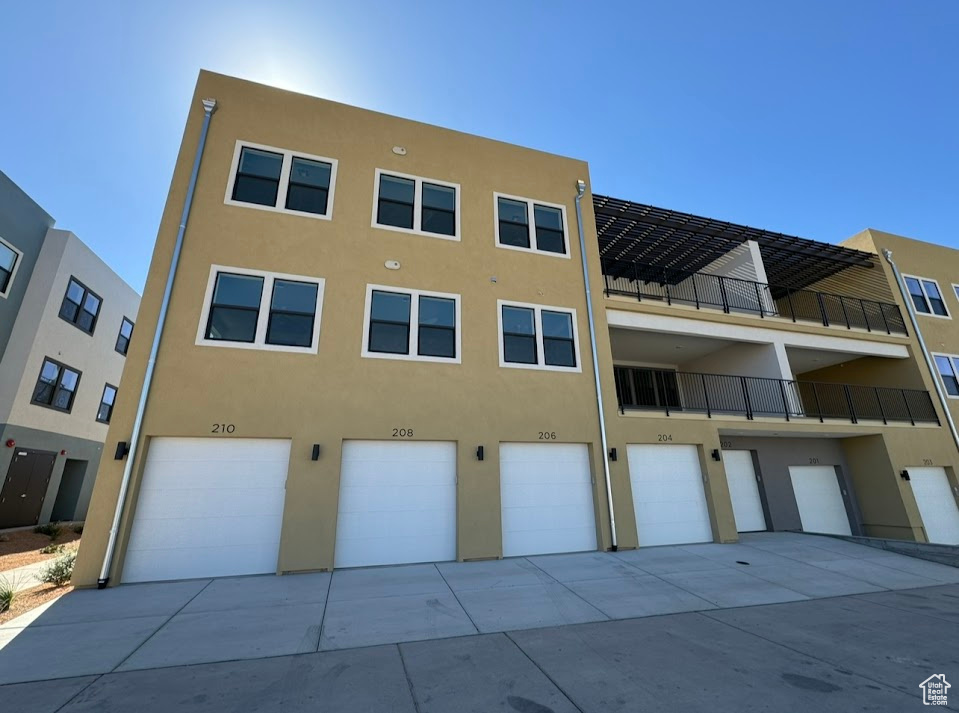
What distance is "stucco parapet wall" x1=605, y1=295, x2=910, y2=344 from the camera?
10.8m

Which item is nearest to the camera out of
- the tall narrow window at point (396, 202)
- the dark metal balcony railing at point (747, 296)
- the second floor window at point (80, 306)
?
the tall narrow window at point (396, 202)

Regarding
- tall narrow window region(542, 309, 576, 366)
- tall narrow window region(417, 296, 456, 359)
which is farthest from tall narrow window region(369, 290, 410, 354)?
tall narrow window region(542, 309, 576, 366)

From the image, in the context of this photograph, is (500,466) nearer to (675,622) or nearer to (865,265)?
(675,622)

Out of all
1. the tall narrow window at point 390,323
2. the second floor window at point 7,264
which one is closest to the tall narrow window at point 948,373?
the tall narrow window at point 390,323

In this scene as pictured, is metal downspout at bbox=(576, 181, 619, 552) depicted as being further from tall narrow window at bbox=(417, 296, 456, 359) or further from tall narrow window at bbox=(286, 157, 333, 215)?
tall narrow window at bbox=(286, 157, 333, 215)

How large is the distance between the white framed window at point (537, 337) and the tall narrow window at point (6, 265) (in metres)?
14.7

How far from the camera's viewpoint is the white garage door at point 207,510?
661 cm

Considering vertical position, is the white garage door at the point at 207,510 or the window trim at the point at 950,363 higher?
the window trim at the point at 950,363

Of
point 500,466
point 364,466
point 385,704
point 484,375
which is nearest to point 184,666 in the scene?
point 385,704

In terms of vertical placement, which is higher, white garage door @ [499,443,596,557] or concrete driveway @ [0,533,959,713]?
white garage door @ [499,443,596,557]

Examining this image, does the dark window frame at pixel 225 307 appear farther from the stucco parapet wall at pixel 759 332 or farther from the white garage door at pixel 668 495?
the white garage door at pixel 668 495

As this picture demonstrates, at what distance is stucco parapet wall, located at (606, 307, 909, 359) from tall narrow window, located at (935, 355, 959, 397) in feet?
4.54

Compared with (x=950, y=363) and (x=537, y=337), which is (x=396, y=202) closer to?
(x=537, y=337)

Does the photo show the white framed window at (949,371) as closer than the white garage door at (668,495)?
No
